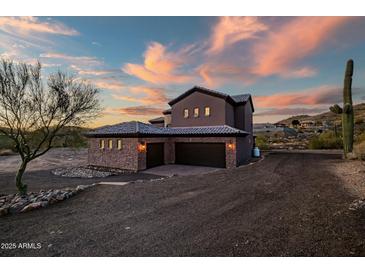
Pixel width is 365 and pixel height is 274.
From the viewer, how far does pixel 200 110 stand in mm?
15172

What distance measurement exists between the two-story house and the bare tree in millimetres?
4169

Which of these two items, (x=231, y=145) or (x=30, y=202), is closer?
(x=30, y=202)

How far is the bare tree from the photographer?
6844 mm

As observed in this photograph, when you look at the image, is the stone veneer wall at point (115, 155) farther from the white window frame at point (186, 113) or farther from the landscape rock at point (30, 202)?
the white window frame at point (186, 113)

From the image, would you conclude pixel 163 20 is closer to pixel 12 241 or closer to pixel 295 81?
pixel 295 81

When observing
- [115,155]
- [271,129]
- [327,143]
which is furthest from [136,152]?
[271,129]

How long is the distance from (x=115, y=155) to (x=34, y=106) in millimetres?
6345

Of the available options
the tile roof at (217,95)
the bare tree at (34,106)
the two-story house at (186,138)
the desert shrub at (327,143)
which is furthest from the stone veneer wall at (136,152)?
the desert shrub at (327,143)

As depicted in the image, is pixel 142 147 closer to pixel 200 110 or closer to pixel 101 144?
pixel 101 144

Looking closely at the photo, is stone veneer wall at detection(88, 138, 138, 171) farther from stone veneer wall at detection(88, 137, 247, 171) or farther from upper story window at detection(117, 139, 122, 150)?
upper story window at detection(117, 139, 122, 150)

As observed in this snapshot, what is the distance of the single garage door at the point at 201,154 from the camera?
12773mm

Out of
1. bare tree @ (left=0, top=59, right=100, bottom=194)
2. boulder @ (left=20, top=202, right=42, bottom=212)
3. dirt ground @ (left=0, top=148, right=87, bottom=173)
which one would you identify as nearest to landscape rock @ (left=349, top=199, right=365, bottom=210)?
boulder @ (left=20, top=202, right=42, bottom=212)

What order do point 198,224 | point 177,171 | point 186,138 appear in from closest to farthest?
1. point 198,224
2. point 177,171
3. point 186,138

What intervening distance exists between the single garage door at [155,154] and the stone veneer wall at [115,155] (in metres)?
1.12
